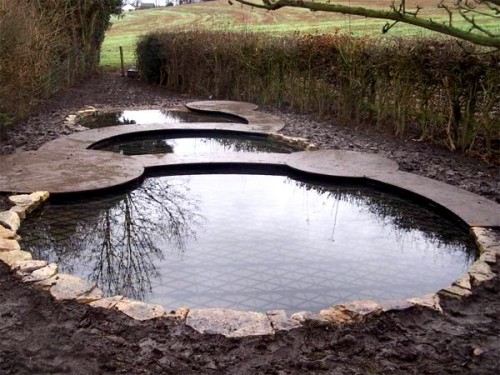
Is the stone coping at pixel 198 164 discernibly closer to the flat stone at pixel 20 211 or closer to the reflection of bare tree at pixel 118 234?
the flat stone at pixel 20 211

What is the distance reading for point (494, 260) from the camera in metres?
4.64

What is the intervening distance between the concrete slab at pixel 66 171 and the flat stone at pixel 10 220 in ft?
2.42

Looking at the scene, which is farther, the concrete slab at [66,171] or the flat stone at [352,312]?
the concrete slab at [66,171]

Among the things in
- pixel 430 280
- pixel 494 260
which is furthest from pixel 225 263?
pixel 494 260

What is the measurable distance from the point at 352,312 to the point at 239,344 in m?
0.82

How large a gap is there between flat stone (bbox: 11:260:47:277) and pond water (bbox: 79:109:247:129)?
Result: 692cm

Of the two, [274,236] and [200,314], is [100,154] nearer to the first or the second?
[274,236]

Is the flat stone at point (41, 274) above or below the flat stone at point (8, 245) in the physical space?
below

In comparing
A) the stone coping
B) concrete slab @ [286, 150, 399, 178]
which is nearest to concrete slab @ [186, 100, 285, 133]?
the stone coping

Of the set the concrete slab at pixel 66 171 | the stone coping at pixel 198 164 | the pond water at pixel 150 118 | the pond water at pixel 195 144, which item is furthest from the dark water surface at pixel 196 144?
the pond water at pixel 150 118

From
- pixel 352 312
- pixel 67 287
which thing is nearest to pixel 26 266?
pixel 67 287

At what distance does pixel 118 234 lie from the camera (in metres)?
5.46

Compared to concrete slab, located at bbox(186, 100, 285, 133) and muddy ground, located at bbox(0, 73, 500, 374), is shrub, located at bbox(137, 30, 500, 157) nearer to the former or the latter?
concrete slab, located at bbox(186, 100, 285, 133)

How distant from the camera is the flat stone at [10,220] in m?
5.20
